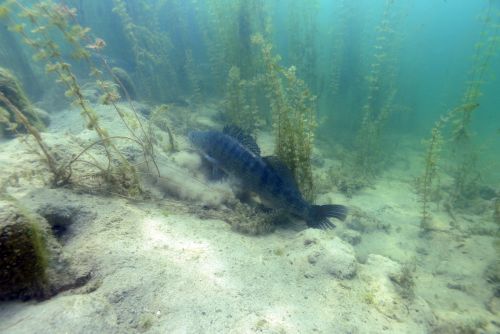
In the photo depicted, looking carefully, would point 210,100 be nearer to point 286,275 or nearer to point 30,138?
point 30,138

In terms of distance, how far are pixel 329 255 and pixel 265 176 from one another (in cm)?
190

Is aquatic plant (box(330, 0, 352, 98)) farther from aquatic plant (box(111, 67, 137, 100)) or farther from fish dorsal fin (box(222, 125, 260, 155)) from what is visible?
aquatic plant (box(111, 67, 137, 100))

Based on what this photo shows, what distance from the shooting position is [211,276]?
2.80 m

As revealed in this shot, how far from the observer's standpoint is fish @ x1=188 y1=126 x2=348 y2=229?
4.70 metres

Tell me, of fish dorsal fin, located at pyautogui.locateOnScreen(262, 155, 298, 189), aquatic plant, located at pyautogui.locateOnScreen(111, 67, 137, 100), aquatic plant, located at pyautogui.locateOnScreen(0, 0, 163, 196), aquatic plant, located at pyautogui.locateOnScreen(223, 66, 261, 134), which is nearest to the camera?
aquatic plant, located at pyautogui.locateOnScreen(0, 0, 163, 196)

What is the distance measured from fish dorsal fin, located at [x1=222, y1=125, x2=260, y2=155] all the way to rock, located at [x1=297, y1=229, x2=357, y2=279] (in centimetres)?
214

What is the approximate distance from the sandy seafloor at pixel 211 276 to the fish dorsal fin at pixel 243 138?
1.00 metres

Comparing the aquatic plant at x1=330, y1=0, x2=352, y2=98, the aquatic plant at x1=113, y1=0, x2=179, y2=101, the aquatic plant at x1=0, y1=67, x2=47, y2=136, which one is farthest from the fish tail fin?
the aquatic plant at x1=113, y1=0, x2=179, y2=101

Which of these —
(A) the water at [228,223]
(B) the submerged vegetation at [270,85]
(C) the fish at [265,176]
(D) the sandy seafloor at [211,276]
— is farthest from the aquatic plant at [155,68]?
(C) the fish at [265,176]

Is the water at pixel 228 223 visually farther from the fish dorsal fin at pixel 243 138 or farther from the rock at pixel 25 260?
the fish dorsal fin at pixel 243 138

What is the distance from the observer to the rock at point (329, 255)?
3.20 metres

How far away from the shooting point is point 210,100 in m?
12.3

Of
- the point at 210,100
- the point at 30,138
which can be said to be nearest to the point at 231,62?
the point at 210,100

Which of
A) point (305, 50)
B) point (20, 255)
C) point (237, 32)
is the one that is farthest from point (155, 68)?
point (20, 255)
